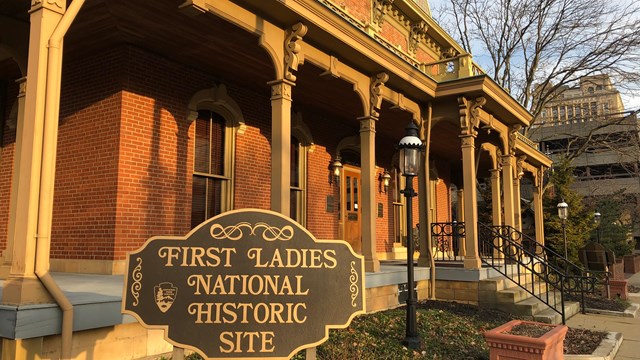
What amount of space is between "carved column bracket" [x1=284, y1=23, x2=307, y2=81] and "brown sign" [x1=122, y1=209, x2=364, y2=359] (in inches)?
162

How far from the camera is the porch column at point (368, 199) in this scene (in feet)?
27.5

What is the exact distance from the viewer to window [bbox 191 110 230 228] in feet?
28.7

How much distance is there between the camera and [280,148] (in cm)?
675

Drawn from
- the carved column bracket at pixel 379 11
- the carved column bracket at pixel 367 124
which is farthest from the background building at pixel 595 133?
the carved column bracket at pixel 367 124

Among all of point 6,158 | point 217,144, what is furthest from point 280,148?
point 6,158

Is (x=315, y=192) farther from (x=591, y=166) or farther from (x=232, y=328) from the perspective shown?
(x=591, y=166)

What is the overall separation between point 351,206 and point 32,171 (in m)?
9.34

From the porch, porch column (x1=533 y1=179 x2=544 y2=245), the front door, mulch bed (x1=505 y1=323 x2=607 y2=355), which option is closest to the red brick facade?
the porch

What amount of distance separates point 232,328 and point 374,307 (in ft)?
17.8

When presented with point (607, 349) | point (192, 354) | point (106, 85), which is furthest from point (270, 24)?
point (607, 349)

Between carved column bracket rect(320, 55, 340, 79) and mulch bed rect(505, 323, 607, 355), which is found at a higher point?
carved column bracket rect(320, 55, 340, 79)

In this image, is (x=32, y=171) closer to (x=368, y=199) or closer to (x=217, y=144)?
(x=217, y=144)

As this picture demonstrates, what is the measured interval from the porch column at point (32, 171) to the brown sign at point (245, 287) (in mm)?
1564

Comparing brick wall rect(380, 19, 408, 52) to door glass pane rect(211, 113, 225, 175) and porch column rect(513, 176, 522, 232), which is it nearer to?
porch column rect(513, 176, 522, 232)
